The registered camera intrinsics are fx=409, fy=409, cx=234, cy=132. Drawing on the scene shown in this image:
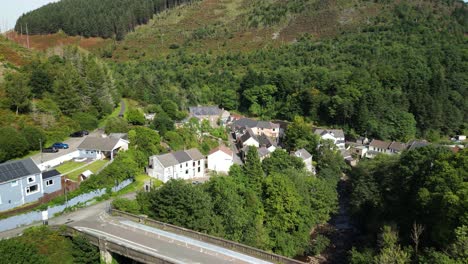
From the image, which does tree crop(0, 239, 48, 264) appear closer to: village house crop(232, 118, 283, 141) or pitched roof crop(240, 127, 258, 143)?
pitched roof crop(240, 127, 258, 143)

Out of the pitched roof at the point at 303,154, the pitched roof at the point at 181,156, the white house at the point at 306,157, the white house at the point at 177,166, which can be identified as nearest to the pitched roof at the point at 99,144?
the white house at the point at 177,166

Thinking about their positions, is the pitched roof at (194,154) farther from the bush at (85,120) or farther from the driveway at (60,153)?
the bush at (85,120)

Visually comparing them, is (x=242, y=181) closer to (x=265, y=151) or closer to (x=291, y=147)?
(x=265, y=151)

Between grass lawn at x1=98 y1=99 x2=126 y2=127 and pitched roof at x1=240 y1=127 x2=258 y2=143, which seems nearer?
grass lawn at x1=98 y1=99 x2=126 y2=127

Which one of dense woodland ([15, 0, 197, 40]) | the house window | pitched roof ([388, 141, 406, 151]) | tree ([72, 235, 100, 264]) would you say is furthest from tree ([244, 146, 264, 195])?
dense woodland ([15, 0, 197, 40])

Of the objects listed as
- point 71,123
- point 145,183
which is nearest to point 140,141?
point 145,183

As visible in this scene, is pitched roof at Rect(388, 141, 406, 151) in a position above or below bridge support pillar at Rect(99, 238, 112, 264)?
below

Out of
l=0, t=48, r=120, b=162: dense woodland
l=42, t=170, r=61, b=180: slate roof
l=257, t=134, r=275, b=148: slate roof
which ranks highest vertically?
l=0, t=48, r=120, b=162: dense woodland
